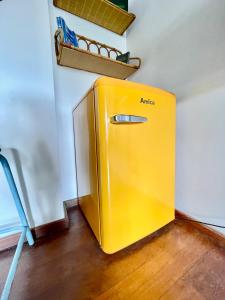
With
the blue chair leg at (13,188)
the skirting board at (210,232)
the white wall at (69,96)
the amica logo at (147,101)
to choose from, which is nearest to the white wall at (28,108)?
the blue chair leg at (13,188)

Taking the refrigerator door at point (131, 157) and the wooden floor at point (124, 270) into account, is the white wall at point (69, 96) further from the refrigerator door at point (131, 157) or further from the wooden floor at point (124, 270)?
the refrigerator door at point (131, 157)

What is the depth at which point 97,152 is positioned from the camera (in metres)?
0.66

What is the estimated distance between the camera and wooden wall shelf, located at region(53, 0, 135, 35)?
1055 millimetres

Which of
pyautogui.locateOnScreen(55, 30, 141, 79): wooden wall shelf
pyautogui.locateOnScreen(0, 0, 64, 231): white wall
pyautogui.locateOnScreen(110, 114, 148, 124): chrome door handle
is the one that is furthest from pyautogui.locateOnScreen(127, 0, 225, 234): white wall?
pyautogui.locateOnScreen(0, 0, 64, 231): white wall

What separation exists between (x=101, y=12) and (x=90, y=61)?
42 cm

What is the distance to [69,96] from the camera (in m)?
1.22

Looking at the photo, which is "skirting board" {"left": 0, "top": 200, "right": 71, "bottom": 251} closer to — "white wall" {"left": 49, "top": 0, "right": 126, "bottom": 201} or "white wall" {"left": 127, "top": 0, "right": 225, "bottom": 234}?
"white wall" {"left": 49, "top": 0, "right": 126, "bottom": 201}

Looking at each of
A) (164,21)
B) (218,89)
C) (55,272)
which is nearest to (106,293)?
(55,272)

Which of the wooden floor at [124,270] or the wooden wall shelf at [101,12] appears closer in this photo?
the wooden floor at [124,270]

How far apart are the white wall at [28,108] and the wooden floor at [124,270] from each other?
0.24 meters

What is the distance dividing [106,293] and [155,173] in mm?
581

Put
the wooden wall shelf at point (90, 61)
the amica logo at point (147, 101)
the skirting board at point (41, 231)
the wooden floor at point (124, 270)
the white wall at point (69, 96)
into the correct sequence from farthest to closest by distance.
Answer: the white wall at point (69, 96)
the wooden wall shelf at point (90, 61)
the skirting board at point (41, 231)
the amica logo at point (147, 101)
the wooden floor at point (124, 270)

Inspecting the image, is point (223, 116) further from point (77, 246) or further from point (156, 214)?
point (77, 246)

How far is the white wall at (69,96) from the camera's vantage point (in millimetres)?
1175
